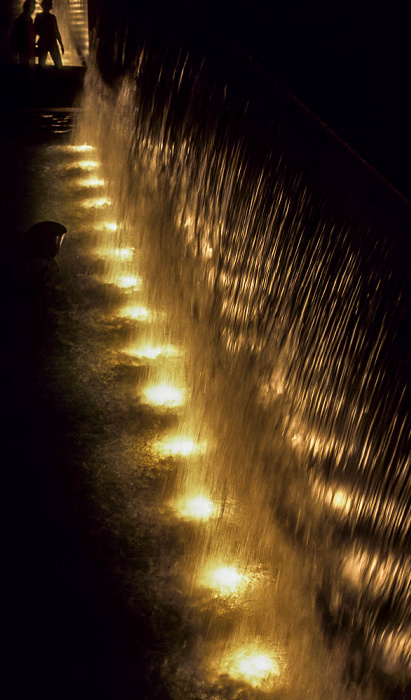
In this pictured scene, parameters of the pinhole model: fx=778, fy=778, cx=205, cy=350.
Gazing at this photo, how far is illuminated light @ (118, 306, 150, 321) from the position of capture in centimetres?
1087

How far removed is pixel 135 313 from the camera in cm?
1095

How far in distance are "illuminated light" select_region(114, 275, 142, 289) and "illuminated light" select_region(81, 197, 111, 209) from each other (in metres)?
2.68

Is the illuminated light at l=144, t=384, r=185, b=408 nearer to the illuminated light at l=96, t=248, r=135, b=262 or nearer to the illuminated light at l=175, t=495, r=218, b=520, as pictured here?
the illuminated light at l=175, t=495, r=218, b=520

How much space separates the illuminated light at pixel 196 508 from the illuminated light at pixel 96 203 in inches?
300

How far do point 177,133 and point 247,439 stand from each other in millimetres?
4429

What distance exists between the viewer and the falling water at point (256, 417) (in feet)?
17.9

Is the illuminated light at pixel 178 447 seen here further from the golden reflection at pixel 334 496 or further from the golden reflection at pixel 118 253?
the golden reflection at pixel 118 253

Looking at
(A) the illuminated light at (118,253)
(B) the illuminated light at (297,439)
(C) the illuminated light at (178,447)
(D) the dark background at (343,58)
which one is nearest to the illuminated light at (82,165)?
(A) the illuminated light at (118,253)

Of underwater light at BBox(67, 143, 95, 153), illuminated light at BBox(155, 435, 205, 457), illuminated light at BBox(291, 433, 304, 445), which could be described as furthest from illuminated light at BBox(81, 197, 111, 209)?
illuminated light at BBox(291, 433, 304, 445)

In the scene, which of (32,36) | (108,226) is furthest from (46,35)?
(108,226)

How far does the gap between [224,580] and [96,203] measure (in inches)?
350

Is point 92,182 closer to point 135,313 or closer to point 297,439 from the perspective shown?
point 135,313

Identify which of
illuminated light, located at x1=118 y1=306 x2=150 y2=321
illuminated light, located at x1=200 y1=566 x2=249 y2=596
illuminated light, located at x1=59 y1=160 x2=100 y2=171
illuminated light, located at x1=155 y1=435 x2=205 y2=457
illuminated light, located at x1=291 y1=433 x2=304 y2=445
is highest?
illuminated light, located at x1=291 y1=433 x2=304 y2=445

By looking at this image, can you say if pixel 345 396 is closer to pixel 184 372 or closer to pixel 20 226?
pixel 184 372
